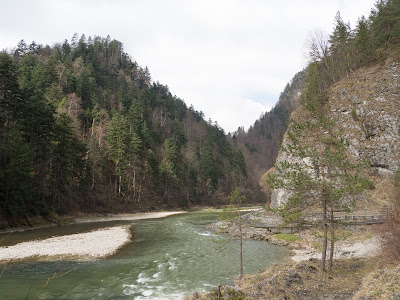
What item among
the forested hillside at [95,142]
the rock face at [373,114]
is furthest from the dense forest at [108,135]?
the rock face at [373,114]

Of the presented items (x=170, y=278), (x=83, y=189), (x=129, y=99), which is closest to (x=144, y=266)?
(x=170, y=278)

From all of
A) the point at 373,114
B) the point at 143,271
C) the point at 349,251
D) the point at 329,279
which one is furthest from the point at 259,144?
the point at 329,279

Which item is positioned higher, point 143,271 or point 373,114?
point 373,114

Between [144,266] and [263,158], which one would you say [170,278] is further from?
[263,158]

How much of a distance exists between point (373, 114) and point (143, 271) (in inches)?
1495

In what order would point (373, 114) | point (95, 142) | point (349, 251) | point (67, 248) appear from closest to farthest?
point (349, 251), point (67, 248), point (373, 114), point (95, 142)

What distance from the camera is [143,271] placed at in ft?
50.4

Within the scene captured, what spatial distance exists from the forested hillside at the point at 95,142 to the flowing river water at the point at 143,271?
15.6m

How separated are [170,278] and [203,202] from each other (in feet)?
224

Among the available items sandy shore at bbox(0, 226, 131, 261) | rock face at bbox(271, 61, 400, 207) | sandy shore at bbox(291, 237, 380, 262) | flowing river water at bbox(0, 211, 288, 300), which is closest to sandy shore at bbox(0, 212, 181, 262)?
sandy shore at bbox(0, 226, 131, 261)

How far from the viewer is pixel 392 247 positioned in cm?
1185

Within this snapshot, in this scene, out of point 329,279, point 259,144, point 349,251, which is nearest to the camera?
→ point 329,279

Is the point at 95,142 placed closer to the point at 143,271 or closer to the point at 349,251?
the point at 143,271

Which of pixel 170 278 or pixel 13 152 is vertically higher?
pixel 13 152
